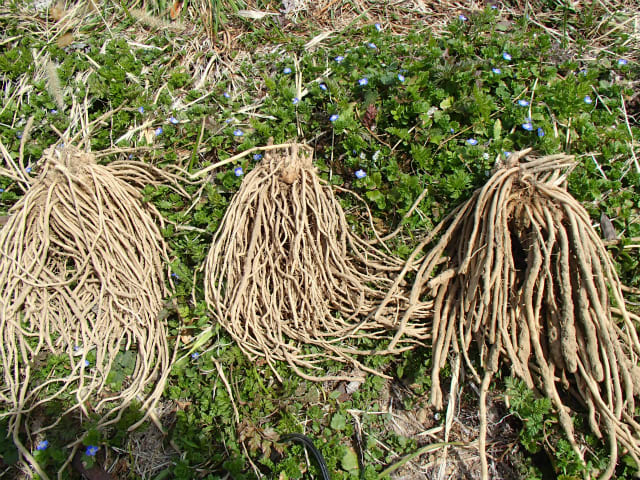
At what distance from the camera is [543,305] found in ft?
7.64

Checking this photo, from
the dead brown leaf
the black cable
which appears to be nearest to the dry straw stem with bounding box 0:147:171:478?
the black cable

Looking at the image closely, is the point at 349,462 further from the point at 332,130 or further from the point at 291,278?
the point at 332,130

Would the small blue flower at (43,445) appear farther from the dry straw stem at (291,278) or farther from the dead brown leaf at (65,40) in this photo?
the dead brown leaf at (65,40)

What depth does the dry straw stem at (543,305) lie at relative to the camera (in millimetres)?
2107

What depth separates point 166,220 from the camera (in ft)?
9.38

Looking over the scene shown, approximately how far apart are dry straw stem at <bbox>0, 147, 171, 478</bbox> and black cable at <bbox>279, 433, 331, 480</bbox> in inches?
29.9

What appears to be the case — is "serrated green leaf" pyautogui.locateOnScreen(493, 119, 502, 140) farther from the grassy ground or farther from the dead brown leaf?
the dead brown leaf

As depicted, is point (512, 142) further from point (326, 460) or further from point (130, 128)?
point (130, 128)

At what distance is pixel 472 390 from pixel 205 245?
166 cm

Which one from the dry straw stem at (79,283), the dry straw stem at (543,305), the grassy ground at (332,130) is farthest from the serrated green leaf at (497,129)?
the dry straw stem at (79,283)

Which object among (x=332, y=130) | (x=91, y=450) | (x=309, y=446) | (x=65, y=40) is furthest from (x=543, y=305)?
(x=65, y=40)

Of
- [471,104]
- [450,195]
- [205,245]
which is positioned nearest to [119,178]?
[205,245]

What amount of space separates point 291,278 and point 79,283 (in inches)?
48.9

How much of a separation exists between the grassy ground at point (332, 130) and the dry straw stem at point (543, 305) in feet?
0.45
